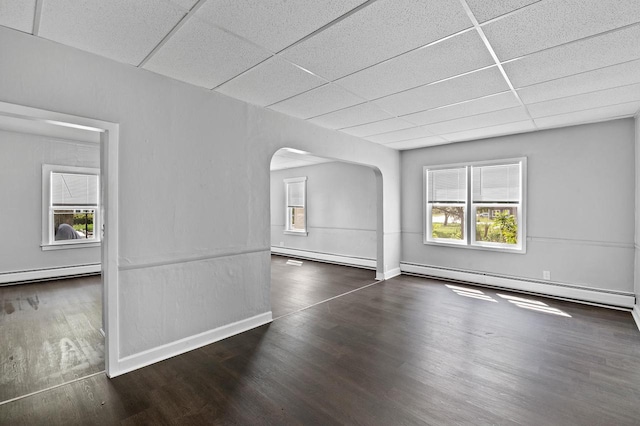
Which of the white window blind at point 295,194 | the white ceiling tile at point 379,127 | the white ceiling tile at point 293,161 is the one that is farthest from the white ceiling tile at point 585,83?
the white window blind at point 295,194

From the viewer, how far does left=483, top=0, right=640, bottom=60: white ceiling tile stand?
1.81 m

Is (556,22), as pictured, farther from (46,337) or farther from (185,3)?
(46,337)

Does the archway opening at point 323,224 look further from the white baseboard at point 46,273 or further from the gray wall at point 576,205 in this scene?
the white baseboard at point 46,273

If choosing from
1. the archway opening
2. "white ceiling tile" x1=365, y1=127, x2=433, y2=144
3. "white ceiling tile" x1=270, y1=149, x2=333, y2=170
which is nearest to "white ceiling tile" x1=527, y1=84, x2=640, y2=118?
"white ceiling tile" x1=365, y1=127, x2=433, y2=144

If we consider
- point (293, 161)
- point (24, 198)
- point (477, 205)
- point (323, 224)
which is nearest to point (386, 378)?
point (477, 205)

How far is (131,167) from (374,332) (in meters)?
2.91

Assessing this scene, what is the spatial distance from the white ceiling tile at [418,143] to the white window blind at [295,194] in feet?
10.5

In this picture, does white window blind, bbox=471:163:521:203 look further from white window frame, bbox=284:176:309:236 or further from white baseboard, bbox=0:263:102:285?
white baseboard, bbox=0:263:102:285

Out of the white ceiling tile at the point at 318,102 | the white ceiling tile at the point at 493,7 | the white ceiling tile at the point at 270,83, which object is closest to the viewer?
the white ceiling tile at the point at 493,7

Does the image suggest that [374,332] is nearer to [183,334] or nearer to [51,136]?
[183,334]

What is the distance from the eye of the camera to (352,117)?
4.05m

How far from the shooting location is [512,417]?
80.4 inches

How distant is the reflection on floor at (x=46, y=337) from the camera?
253 cm

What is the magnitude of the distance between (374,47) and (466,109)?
1990 millimetres
